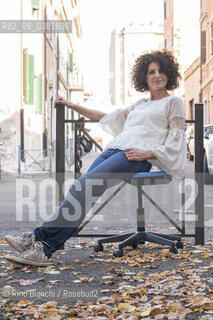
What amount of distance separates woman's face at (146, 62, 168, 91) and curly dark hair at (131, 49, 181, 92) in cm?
3

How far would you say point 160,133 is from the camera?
456 centimetres

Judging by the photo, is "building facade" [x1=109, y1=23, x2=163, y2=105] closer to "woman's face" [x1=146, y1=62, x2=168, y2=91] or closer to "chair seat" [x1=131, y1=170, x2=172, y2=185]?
"woman's face" [x1=146, y1=62, x2=168, y2=91]

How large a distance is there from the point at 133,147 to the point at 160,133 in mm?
261

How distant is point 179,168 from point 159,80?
801 mm

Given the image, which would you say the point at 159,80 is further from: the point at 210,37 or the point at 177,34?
the point at 177,34

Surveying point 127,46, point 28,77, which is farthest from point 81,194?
point 127,46

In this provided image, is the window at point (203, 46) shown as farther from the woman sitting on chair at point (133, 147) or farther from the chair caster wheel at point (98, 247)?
the chair caster wheel at point (98, 247)

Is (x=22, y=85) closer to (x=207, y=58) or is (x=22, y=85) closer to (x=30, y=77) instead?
(x=30, y=77)

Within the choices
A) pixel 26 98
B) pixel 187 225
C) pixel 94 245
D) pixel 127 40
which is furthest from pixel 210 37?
pixel 127 40

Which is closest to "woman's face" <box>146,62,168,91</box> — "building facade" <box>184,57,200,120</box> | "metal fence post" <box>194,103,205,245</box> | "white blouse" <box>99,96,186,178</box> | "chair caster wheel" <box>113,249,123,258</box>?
"white blouse" <box>99,96,186,178</box>

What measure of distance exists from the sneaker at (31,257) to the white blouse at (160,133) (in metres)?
1.05

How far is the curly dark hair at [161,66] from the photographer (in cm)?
482

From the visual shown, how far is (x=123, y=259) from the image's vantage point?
446cm

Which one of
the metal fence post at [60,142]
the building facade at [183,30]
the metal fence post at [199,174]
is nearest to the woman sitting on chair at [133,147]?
the metal fence post at [60,142]
